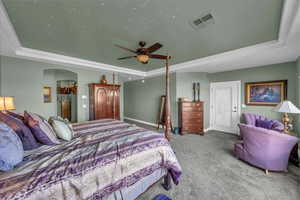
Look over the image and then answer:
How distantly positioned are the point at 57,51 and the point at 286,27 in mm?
4631

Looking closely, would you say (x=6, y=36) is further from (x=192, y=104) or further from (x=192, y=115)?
(x=192, y=115)

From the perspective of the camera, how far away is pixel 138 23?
194 cm

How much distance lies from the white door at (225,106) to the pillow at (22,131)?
525 cm

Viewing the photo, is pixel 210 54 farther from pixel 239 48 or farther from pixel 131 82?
pixel 131 82

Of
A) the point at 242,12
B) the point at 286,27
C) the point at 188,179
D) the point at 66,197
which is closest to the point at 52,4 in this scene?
the point at 66,197

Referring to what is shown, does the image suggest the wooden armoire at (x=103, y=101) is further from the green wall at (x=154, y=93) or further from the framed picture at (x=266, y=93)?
the framed picture at (x=266, y=93)

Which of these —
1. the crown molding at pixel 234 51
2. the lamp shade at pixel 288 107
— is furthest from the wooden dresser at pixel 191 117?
the lamp shade at pixel 288 107

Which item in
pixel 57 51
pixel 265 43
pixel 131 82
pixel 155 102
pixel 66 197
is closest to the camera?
pixel 66 197

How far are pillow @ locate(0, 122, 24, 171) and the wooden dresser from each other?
3.97 m

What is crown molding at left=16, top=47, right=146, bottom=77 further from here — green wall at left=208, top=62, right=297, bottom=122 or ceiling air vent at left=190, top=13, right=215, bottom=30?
green wall at left=208, top=62, right=297, bottom=122

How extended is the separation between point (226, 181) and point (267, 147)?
3.03 ft

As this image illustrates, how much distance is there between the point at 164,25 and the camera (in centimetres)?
200

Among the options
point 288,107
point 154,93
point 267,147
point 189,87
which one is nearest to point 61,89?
point 154,93

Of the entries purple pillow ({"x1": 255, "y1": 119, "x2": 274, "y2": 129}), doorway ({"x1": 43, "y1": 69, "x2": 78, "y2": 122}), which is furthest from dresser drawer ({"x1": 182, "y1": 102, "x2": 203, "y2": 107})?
doorway ({"x1": 43, "y1": 69, "x2": 78, "y2": 122})
